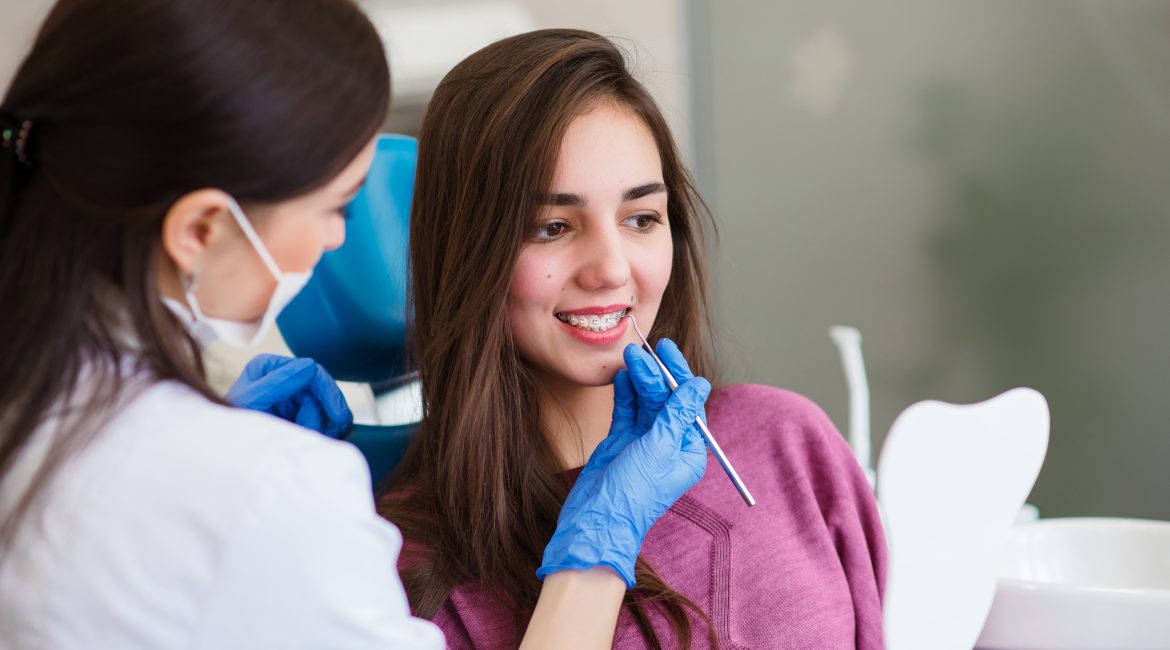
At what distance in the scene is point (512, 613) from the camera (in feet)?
4.07

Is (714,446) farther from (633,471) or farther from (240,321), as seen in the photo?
(240,321)

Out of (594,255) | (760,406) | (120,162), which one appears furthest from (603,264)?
(120,162)

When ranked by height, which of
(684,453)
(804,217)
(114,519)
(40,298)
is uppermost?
(40,298)

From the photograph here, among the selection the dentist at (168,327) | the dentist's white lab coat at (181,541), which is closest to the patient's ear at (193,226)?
the dentist at (168,327)

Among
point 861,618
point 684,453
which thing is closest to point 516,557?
point 684,453

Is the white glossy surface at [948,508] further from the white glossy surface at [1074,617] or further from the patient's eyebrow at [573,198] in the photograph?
the patient's eyebrow at [573,198]

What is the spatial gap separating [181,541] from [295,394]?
26.4 inches

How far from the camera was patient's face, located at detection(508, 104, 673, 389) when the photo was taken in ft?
4.17

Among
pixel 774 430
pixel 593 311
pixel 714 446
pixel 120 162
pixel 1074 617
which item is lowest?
pixel 1074 617

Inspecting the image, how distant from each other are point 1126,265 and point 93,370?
8.48ft

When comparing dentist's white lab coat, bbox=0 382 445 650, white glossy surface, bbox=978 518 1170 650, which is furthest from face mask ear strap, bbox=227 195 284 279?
white glossy surface, bbox=978 518 1170 650

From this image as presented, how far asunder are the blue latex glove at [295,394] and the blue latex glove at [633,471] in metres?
0.38

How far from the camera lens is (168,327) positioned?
0.82m

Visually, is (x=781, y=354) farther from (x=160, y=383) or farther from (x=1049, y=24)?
(x=160, y=383)
